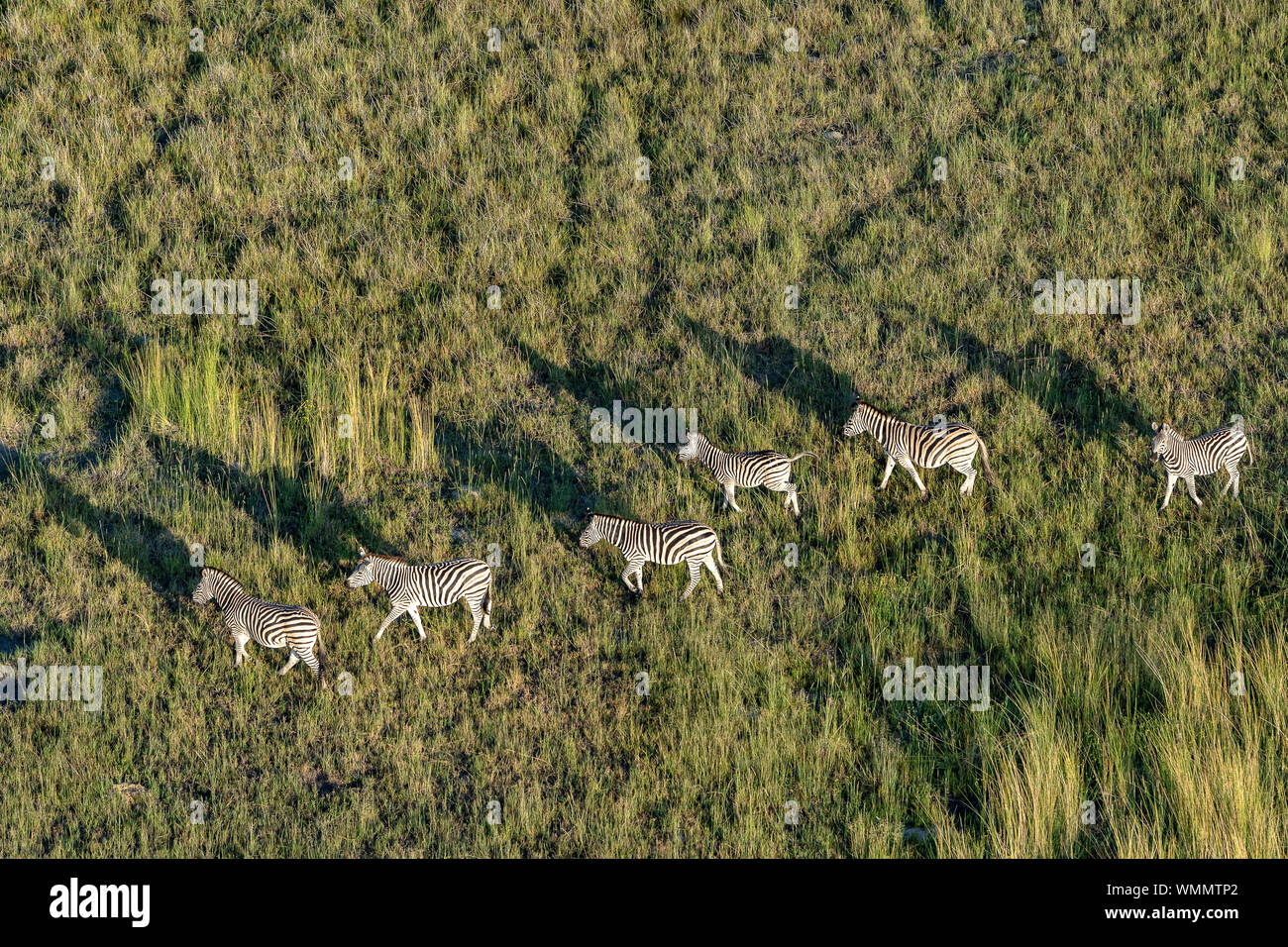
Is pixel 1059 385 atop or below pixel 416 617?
atop

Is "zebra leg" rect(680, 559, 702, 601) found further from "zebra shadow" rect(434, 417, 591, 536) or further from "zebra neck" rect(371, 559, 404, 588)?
"zebra neck" rect(371, 559, 404, 588)

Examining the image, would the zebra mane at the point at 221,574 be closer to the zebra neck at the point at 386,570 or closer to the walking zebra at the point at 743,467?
the zebra neck at the point at 386,570

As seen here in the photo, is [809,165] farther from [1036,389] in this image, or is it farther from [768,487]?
[768,487]

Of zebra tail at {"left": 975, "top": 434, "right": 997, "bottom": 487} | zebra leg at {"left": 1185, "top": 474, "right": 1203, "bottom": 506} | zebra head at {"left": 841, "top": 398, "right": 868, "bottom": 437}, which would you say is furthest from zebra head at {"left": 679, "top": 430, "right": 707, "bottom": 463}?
zebra leg at {"left": 1185, "top": 474, "right": 1203, "bottom": 506}

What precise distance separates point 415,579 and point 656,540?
214 centimetres

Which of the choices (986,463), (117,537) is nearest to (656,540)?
(986,463)

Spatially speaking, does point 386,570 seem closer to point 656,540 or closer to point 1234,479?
point 656,540

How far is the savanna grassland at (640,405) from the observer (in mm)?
9500

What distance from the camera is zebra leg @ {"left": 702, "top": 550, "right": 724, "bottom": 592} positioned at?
11.1 metres

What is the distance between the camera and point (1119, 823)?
8.88 meters

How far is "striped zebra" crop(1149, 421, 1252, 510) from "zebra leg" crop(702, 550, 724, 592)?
4241mm

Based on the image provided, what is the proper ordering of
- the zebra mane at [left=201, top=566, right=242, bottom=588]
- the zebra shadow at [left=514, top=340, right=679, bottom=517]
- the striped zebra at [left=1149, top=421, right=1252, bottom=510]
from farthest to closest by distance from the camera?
the zebra shadow at [left=514, top=340, right=679, bottom=517] < the striped zebra at [left=1149, top=421, right=1252, bottom=510] < the zebra mane at [left=201, top=566, right=242, bottom=588]

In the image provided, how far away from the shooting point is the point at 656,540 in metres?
10.8

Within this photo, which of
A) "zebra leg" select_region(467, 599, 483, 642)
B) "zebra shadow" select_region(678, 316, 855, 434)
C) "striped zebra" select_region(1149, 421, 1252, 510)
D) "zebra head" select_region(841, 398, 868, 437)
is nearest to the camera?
"zebra leg" select_region(467, 599, 483, 642)
